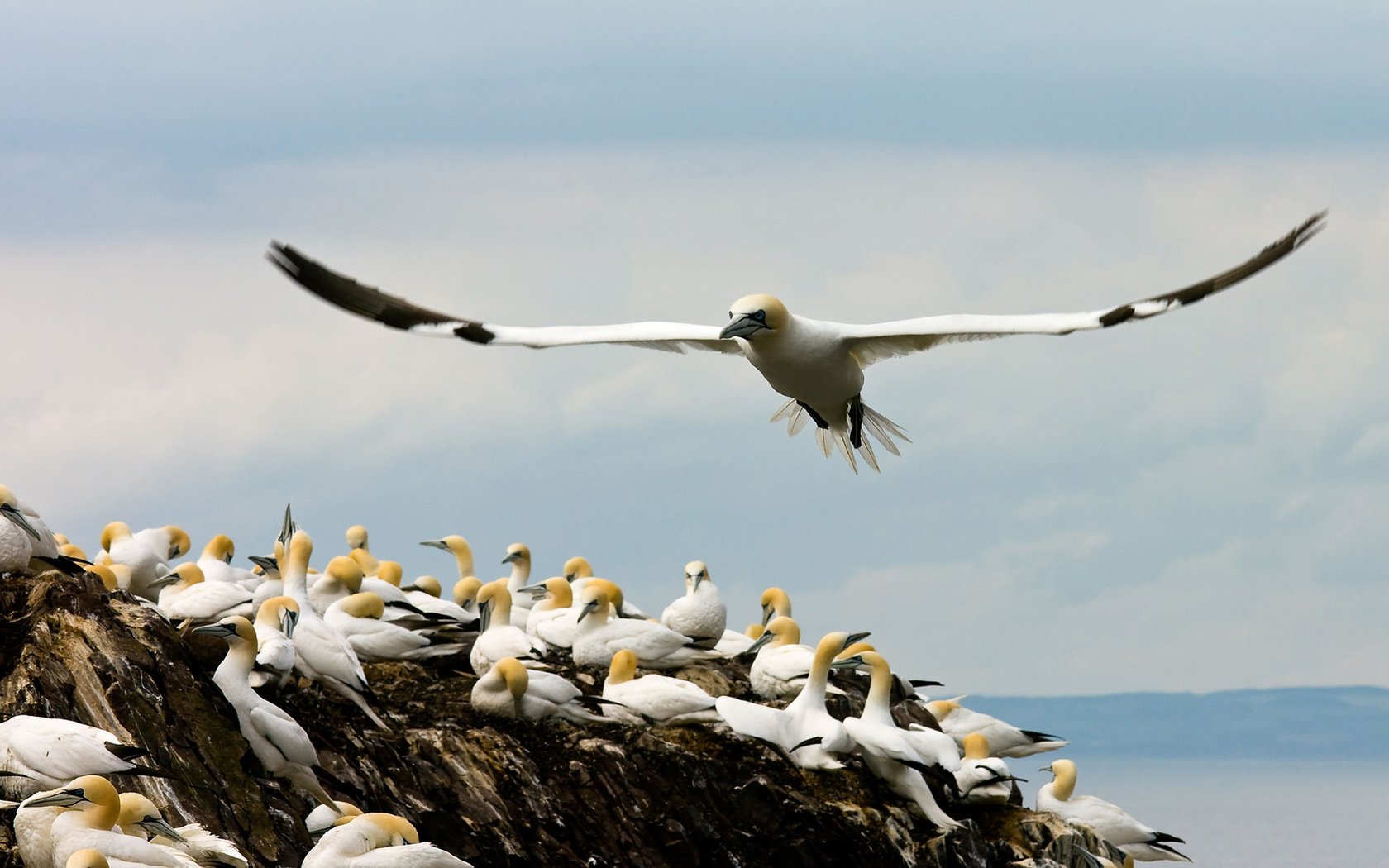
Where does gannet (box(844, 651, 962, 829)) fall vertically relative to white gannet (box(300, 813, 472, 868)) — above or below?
above

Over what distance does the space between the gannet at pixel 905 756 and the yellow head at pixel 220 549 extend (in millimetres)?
6915

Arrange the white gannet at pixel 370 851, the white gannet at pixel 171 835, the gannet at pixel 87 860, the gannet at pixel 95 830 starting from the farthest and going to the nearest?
the white gannet at pixel 370 851 → the white gannet at pixel 171 835 → the gannet at pixel 95 830 → the gannet at pixel 87 860

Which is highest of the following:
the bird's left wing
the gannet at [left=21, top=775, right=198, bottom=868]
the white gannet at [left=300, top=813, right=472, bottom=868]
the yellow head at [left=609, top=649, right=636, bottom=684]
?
the bird's left wing

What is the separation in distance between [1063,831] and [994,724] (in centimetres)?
204

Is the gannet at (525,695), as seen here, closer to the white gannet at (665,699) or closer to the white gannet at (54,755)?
the white gannet at (665,699)

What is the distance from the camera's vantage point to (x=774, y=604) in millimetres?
18406

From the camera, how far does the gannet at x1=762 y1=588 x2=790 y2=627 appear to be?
60.2 feet

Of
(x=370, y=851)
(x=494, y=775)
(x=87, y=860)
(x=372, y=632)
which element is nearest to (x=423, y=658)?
(x=372, y=632)

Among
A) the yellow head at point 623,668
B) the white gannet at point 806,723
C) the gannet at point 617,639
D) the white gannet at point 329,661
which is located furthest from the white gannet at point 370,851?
the gannet at point 617,639

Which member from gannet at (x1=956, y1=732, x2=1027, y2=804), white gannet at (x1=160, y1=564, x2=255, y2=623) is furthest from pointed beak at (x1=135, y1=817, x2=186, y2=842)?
gannet at (x1=956, y1=732, x2=1027, y2=804)

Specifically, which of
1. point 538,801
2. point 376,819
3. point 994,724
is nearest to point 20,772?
point 376,819

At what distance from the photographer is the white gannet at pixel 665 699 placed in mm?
13656

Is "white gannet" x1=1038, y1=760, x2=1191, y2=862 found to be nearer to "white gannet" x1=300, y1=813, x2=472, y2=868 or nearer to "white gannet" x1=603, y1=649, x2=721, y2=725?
"white gannet" x1=603, y1=649, x2=721, y2=725

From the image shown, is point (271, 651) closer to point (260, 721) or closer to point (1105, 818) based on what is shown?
point (260, 721)
